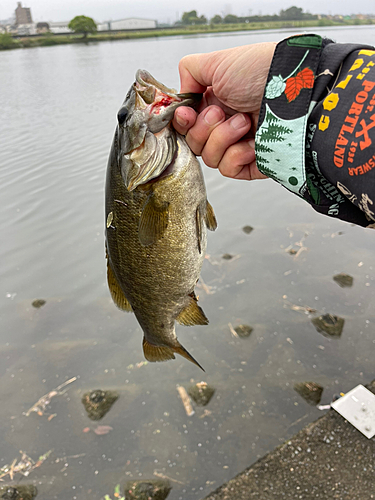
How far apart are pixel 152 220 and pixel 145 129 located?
14.3 inches

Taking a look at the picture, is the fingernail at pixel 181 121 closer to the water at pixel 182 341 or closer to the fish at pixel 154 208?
the fish at pixel 154 208

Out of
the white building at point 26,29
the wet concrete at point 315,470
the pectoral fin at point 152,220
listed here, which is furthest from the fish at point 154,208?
the white building at point 26,29

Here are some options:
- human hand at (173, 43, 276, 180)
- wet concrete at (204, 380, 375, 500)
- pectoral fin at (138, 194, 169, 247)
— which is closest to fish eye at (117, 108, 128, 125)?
human hand at (173, 43, 276, 180)

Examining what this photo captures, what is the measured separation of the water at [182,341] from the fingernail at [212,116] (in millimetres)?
2550

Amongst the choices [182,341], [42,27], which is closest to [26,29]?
[42,27]

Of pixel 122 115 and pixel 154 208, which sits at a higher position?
pixel 122 115

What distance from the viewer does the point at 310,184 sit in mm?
1421

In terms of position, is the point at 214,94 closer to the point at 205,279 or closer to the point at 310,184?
the point at 310,184

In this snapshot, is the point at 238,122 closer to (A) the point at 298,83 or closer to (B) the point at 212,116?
(B) the point at 212,116

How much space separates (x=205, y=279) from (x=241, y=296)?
565 millimetres

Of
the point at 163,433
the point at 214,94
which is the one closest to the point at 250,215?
the point at 163,433

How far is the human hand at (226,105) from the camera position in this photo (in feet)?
5.17

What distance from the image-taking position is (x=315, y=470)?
8.69ft

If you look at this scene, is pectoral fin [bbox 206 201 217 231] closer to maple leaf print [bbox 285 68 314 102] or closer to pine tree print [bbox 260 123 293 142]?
pine tree print [bbox 260 123 293 142]
